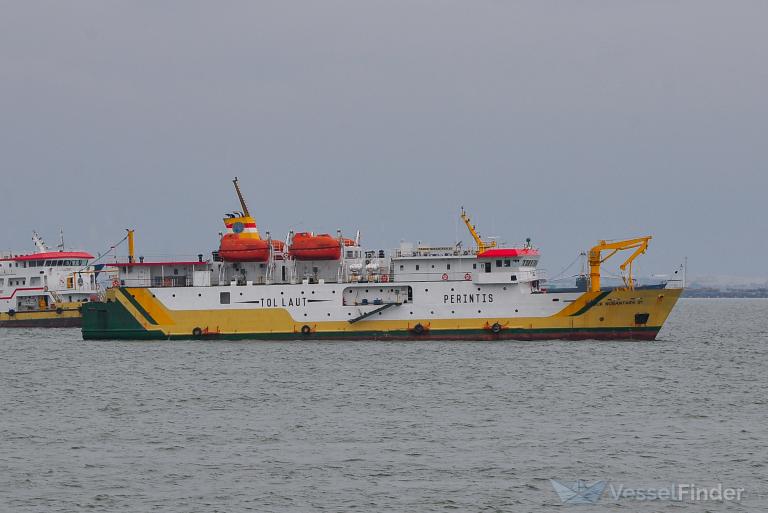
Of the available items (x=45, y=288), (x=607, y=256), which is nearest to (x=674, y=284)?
(x=607, y=256)

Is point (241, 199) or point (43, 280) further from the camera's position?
point (43, 280)

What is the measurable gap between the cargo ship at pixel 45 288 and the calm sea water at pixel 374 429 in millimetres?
24735

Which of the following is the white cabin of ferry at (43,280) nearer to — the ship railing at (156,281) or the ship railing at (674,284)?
the ship railing at (156,281)

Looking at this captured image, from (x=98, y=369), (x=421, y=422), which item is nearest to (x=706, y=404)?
(x=421, y=422)

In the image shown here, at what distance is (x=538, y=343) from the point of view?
45.2 m

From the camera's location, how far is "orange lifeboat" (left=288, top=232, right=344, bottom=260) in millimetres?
47219

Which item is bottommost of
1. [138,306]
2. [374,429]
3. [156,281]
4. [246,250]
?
[374,429]

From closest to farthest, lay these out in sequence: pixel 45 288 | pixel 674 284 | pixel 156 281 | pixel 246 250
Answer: pixel 674 284
pixel 246 250
pixel 156 281
pixel 45 288

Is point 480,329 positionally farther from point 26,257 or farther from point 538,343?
point 26,257

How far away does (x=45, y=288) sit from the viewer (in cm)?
6788

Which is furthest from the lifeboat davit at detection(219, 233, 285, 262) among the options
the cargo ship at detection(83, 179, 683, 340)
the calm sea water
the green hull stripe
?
the calm sea water

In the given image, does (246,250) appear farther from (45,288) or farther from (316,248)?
(45,288)

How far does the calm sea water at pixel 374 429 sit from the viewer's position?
20.2 metres

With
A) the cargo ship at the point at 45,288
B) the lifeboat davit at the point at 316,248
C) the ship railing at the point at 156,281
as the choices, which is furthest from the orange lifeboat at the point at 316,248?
the cargo ship at the point at 45,288
